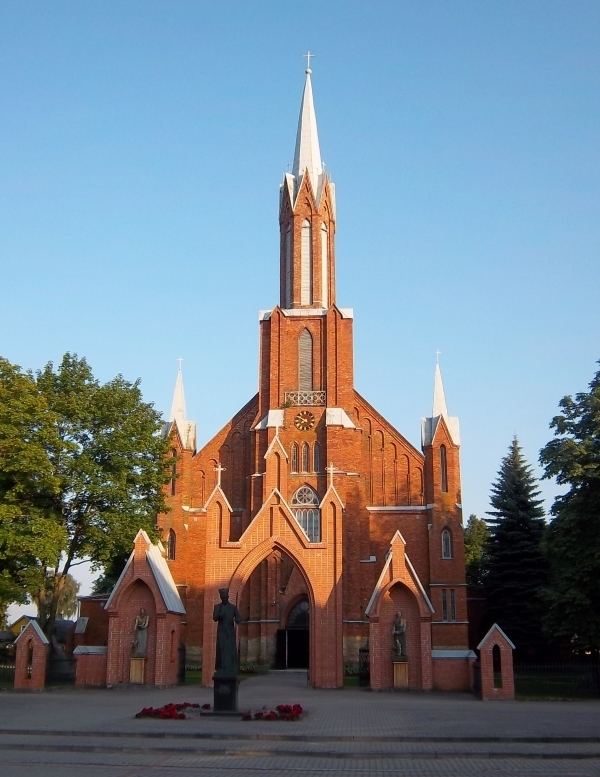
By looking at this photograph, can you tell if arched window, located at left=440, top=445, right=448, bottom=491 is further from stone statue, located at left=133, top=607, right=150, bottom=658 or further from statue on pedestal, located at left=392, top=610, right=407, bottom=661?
stone statue, located at left=133, top=607, right=150, bottom=658

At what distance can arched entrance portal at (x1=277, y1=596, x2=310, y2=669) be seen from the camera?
4412 centimetres

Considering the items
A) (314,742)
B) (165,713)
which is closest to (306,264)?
(165,713)

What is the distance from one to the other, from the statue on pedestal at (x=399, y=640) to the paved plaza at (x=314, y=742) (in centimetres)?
670

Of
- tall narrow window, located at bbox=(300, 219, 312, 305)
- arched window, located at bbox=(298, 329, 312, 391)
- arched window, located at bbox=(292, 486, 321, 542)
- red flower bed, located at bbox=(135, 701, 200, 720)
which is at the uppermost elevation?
tall narrow window, located at bbox=(300, 219, 312, 305)

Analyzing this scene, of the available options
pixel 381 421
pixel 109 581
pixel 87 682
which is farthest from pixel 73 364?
pixel 109 581

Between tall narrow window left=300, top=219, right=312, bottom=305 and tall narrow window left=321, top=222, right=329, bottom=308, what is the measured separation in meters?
0.73

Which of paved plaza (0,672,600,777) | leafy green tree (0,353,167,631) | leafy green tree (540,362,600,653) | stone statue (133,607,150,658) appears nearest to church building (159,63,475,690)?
leafy green tree (0,353,167,631)

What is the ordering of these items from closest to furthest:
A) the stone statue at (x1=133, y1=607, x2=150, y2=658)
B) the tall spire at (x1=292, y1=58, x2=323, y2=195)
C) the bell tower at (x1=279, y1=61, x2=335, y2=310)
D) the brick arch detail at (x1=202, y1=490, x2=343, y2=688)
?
1. the stone statue at (x1=133, y1=607, x2=150, y2=658)
2. the brick arch detail at (x1=202, y1=490, x2=343, y2=688)
3. the bell tower at (x1=279, y1=61, x2=335, y2=310)
4. the tall spire at (x1=292, y1=58, x2=323, y2=195)

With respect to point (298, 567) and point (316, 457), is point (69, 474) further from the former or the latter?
point (316, 457)

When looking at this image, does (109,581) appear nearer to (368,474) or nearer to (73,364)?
(368,474)

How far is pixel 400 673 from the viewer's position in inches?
1224

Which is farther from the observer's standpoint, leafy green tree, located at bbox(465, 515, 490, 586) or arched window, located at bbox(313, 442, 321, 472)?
leafy green tree, located at bbox(465, 515, 490, 586)

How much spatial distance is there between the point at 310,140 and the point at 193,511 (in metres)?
24.4

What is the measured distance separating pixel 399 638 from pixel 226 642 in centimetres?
1090
